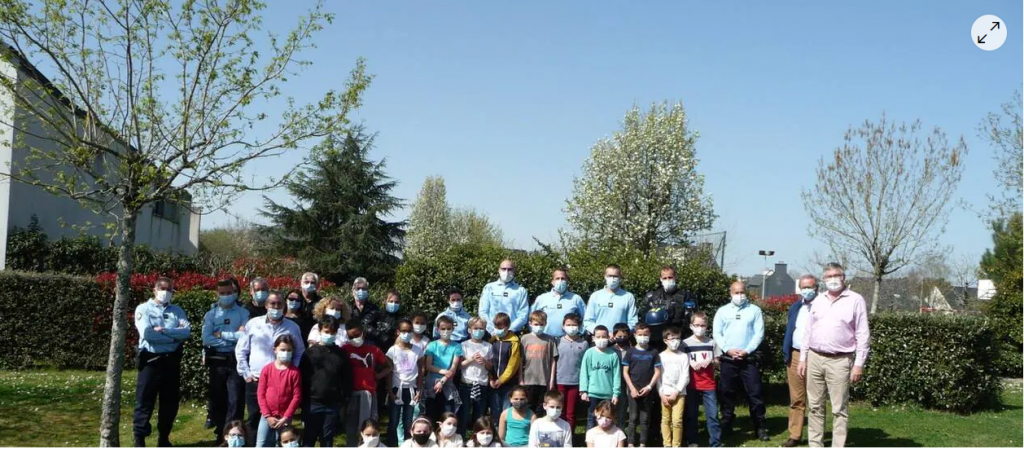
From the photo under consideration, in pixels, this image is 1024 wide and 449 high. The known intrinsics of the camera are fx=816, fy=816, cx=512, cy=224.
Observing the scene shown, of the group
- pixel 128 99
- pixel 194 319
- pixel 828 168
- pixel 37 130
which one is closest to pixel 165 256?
pixel 37 130

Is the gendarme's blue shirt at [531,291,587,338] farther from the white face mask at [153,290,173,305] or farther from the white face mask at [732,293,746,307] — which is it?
the white face mask at [153,290,173,305]

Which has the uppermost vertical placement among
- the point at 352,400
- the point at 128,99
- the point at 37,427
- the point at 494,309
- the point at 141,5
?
the point at 141,5

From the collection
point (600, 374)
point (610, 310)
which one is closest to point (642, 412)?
point (600, 374)

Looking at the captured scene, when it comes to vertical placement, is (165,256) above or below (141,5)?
below

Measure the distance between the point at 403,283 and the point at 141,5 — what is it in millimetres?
5296

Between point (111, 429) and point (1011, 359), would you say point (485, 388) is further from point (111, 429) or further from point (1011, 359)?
point (1011, 359)

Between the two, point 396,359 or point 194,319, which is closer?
point 396,359

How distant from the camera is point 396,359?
28.8ft

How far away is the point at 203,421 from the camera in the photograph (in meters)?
10.4

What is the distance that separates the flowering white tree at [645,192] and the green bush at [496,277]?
12.6m

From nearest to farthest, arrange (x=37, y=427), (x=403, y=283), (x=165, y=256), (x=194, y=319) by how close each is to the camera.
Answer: (x=37, y=427), (x=194, y=319), (x=403, y=283), (x=165, y=256)

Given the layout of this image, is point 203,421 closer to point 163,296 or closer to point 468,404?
point 163,296

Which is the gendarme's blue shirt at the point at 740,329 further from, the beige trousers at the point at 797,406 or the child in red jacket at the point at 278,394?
the child in red jacket at the point at 278,394

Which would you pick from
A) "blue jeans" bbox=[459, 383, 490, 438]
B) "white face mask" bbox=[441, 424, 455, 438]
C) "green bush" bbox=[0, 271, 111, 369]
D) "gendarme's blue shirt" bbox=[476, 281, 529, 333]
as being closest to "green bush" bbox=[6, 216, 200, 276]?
"green bush" bbox=[0, 271, 111, 369]
